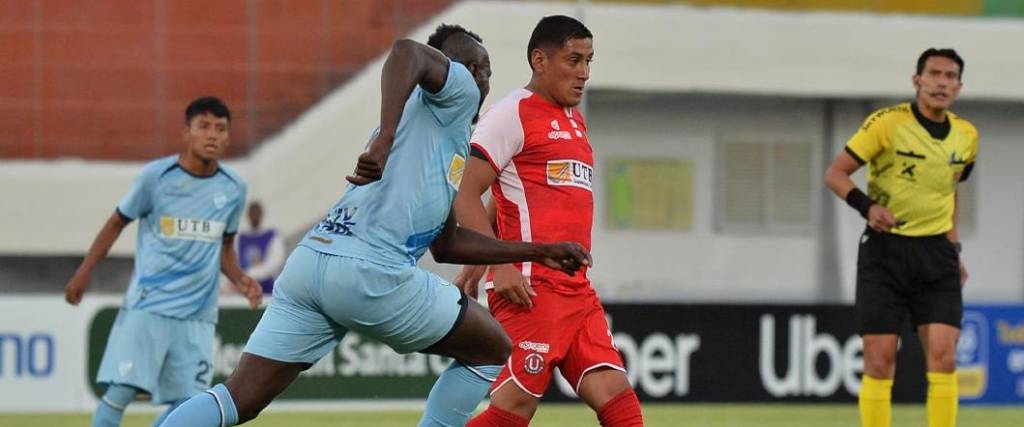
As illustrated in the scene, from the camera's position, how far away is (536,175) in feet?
23.6

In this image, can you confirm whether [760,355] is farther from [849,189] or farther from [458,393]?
[458,393]

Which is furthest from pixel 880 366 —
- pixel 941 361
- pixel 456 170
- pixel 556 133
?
pixel 456 170

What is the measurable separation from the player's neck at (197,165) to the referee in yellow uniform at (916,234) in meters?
3.25

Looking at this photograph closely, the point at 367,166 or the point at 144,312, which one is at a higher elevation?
the point at 367,166

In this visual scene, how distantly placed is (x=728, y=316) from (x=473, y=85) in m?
8.75

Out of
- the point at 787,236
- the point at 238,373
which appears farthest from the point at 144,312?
the point at 787,236

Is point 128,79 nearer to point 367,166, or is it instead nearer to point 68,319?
point 68,319

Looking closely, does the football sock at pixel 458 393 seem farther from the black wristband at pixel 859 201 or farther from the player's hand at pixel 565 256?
the black wristband at pixel 859 201

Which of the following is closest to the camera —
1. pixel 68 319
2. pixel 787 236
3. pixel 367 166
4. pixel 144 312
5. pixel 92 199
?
pixel 367 166

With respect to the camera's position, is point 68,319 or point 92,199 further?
point 92,199

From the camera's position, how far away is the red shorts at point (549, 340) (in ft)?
23.4

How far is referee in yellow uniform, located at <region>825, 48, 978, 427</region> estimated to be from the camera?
9.08m

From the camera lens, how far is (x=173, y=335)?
9484 millimetres

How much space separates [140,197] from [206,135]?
0.48 m
